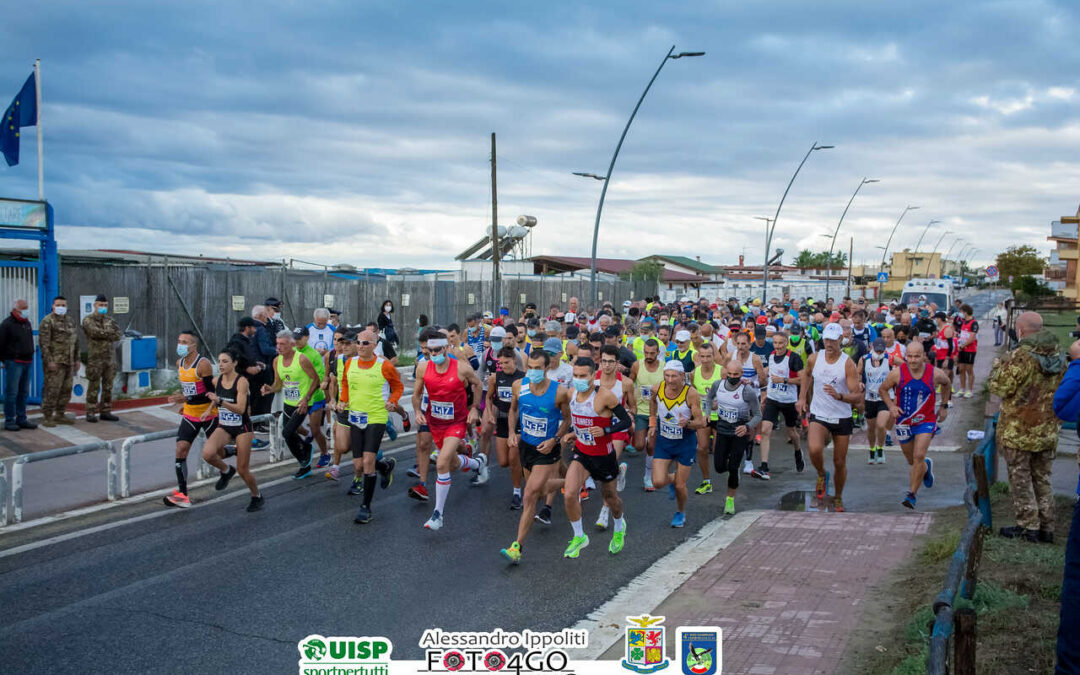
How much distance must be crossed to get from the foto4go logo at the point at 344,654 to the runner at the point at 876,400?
8559 millimetres

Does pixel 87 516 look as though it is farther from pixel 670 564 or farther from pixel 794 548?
pixel 794 548

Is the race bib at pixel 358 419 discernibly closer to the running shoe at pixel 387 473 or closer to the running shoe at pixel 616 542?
the running shoe at pixel 387 473

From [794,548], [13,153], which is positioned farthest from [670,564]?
[13,153]

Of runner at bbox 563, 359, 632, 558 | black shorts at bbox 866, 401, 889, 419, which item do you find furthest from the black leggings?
black shorts at bbox 866, 401, 889, 419

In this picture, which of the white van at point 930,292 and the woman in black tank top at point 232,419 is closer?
the woman in black tank top at point 232,419

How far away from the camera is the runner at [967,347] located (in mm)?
19047

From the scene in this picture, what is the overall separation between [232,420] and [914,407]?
7663 mm

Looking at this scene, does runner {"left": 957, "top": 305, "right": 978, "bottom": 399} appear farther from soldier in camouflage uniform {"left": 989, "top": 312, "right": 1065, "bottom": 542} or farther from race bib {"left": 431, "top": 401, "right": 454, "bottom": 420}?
race bib {"left": 431, "top": 401, "right": 454, "bottom": 420}

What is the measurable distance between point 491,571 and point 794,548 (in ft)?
9.64

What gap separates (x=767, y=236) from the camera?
136 feet

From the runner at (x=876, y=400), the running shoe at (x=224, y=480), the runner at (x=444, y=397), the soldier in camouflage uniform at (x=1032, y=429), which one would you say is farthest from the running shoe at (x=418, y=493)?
the runner at (x=876, y=400)

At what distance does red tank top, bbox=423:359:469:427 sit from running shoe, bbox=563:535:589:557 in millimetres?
2021

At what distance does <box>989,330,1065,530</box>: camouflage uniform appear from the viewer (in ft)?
26.1

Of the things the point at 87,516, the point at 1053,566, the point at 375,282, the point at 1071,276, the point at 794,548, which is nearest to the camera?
the point at 1053,566
